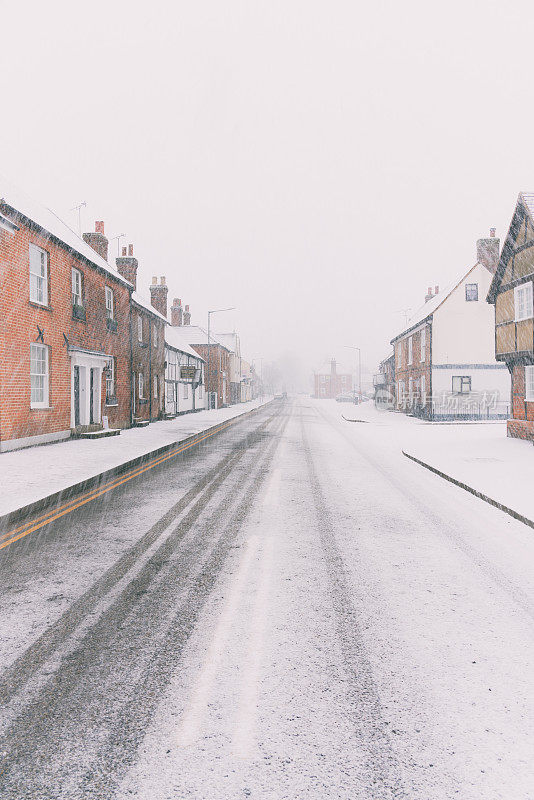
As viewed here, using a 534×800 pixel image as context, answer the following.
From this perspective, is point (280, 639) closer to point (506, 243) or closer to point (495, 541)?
point (495, 541)

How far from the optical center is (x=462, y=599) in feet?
14.2

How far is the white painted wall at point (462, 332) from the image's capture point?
32094mm

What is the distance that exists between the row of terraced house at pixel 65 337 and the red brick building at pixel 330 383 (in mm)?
108977

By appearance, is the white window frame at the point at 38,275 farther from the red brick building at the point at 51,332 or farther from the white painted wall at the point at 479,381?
the white painted wall at the point at 479,381

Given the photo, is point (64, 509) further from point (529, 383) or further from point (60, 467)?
point (529, 383)

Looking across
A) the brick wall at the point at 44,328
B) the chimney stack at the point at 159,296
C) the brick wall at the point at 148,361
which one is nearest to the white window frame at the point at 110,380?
the brick wall at the point at 44,328

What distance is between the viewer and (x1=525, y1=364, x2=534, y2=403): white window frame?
720 inches

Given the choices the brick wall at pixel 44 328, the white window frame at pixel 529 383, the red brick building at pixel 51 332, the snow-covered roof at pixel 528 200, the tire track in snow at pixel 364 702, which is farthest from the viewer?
the white window frame at pixel 529 383

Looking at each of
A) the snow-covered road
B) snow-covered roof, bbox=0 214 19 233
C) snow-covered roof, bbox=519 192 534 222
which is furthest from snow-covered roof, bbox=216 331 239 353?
the snow-covered road

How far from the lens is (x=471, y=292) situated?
31.8 m

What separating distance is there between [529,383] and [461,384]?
47.7 feet

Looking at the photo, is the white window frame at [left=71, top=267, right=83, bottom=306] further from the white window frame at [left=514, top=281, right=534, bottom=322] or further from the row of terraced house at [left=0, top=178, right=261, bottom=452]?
the white window frame at [left=514, top=281, right=534, bottom=322]

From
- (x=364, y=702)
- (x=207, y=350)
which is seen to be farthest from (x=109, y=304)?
(x=207, y=350)

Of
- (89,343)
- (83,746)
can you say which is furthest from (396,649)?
(89,343)
